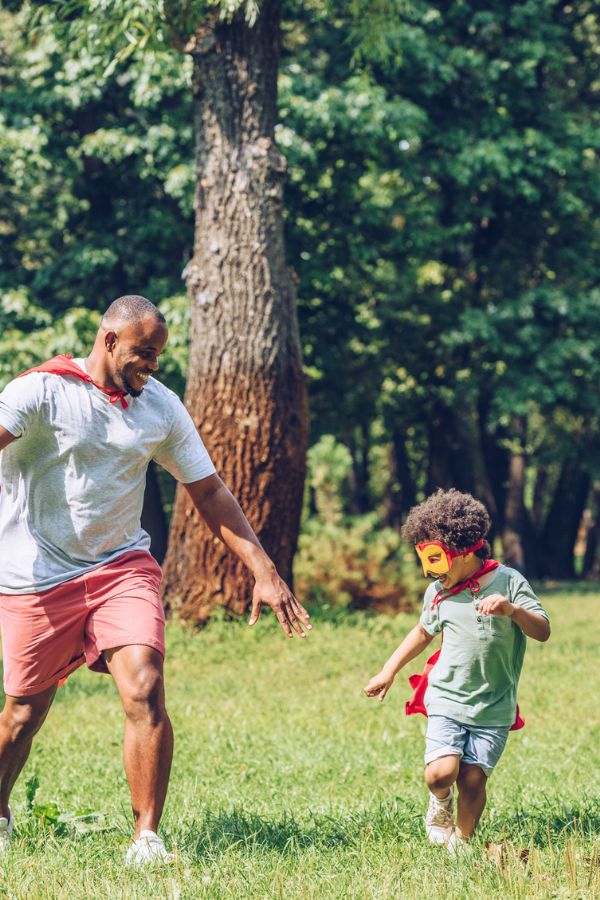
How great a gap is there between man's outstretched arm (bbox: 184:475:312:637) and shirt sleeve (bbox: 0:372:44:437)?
0.79 meters

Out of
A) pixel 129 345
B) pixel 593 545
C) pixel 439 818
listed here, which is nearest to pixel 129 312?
pixel 129 345

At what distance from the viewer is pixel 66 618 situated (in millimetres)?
4566

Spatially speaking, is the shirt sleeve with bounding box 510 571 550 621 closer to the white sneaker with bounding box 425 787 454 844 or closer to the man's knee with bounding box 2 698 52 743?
the white sneaker with bounding box 425 787 454 844

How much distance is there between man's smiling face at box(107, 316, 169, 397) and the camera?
4410 millimetres

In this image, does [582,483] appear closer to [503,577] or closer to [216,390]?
[216,390]

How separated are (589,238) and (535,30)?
3656mm

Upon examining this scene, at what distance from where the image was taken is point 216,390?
11211mm

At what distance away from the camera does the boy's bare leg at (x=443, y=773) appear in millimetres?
4586

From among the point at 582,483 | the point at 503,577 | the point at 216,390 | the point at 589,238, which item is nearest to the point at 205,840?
the point at 503,577

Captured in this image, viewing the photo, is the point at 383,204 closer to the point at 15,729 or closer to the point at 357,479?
the point at 357,479

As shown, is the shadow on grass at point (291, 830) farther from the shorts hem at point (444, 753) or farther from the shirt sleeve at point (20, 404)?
the shirt sleeve at point (20, 404)

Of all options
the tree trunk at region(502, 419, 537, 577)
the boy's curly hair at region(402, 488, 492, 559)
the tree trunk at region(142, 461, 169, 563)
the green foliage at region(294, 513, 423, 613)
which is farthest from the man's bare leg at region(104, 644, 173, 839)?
the tree trunk at region(502, 419, 537, 577)

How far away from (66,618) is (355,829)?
1.45 meters

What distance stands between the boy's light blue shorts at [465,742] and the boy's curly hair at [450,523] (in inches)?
27.1
